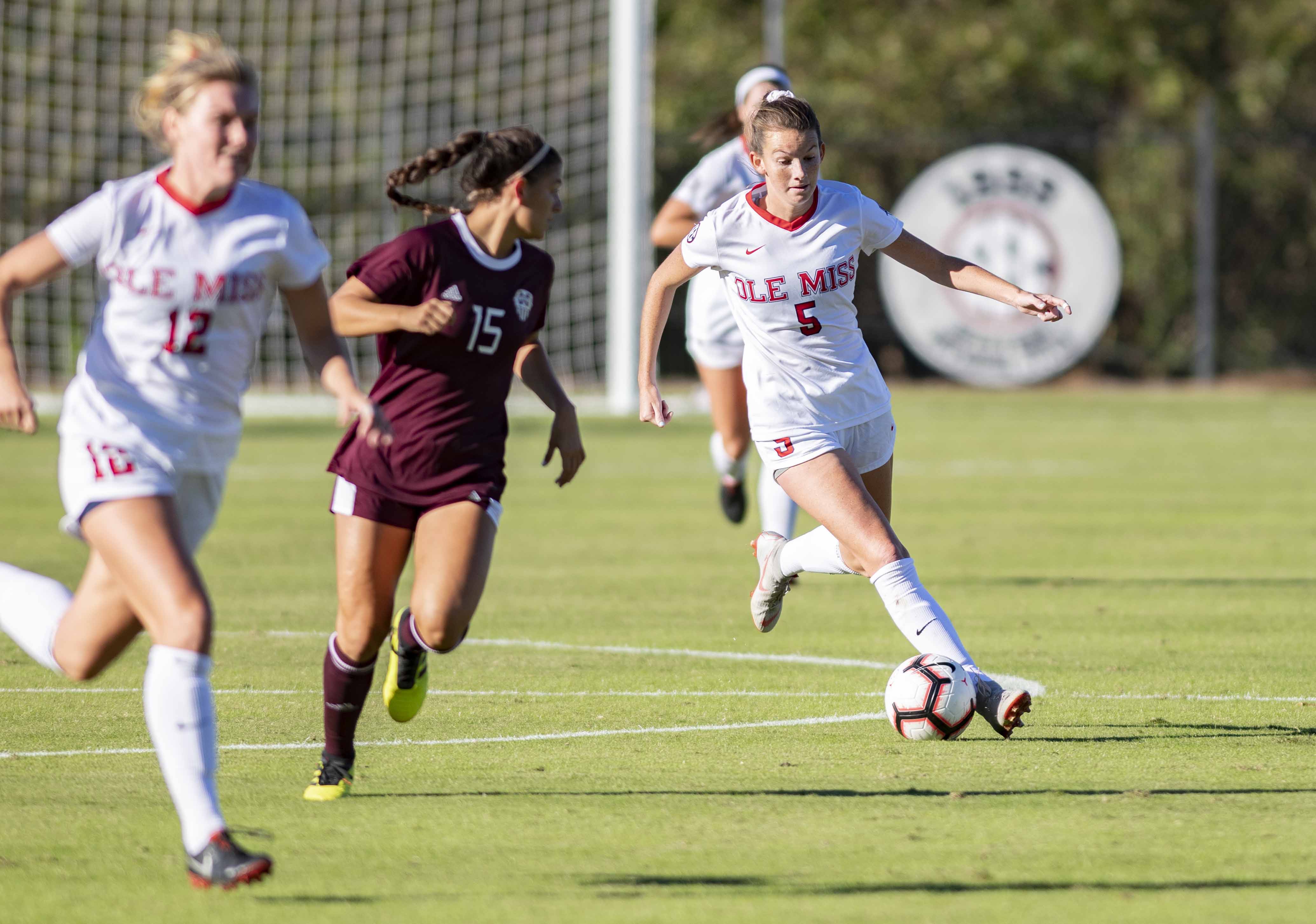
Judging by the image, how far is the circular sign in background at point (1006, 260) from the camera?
25984mm

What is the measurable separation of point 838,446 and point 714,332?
11.0ft

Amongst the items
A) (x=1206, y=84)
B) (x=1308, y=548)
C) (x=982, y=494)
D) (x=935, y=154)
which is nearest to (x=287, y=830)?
(x=1308, y=548)

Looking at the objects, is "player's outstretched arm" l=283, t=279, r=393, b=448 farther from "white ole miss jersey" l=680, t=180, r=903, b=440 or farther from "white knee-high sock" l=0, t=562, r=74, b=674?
"white ole miss jersey" l=680, t=180, r=903, b=440

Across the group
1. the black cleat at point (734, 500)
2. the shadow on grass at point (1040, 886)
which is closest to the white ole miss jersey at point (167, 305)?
the shadow on grass at point (1040, 886)

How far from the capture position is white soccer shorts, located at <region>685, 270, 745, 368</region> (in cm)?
1005

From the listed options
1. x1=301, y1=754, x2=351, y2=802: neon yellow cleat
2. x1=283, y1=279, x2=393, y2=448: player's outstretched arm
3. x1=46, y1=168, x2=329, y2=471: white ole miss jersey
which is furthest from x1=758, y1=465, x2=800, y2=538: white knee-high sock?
x1=46, y1=168, x2=329, y2=471: white ole miss jersey

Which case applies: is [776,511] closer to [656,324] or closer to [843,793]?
[656,324]

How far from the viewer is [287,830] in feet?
17.1

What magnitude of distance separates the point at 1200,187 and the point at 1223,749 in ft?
76.8

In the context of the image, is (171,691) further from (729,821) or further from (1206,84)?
(1206,84)


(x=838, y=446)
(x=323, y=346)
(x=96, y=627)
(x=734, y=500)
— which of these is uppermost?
(x=323, y=346)

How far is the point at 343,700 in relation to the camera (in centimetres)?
574

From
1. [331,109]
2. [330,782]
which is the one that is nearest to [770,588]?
[330,782]

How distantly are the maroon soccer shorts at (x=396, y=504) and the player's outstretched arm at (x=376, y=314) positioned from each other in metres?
0.48
